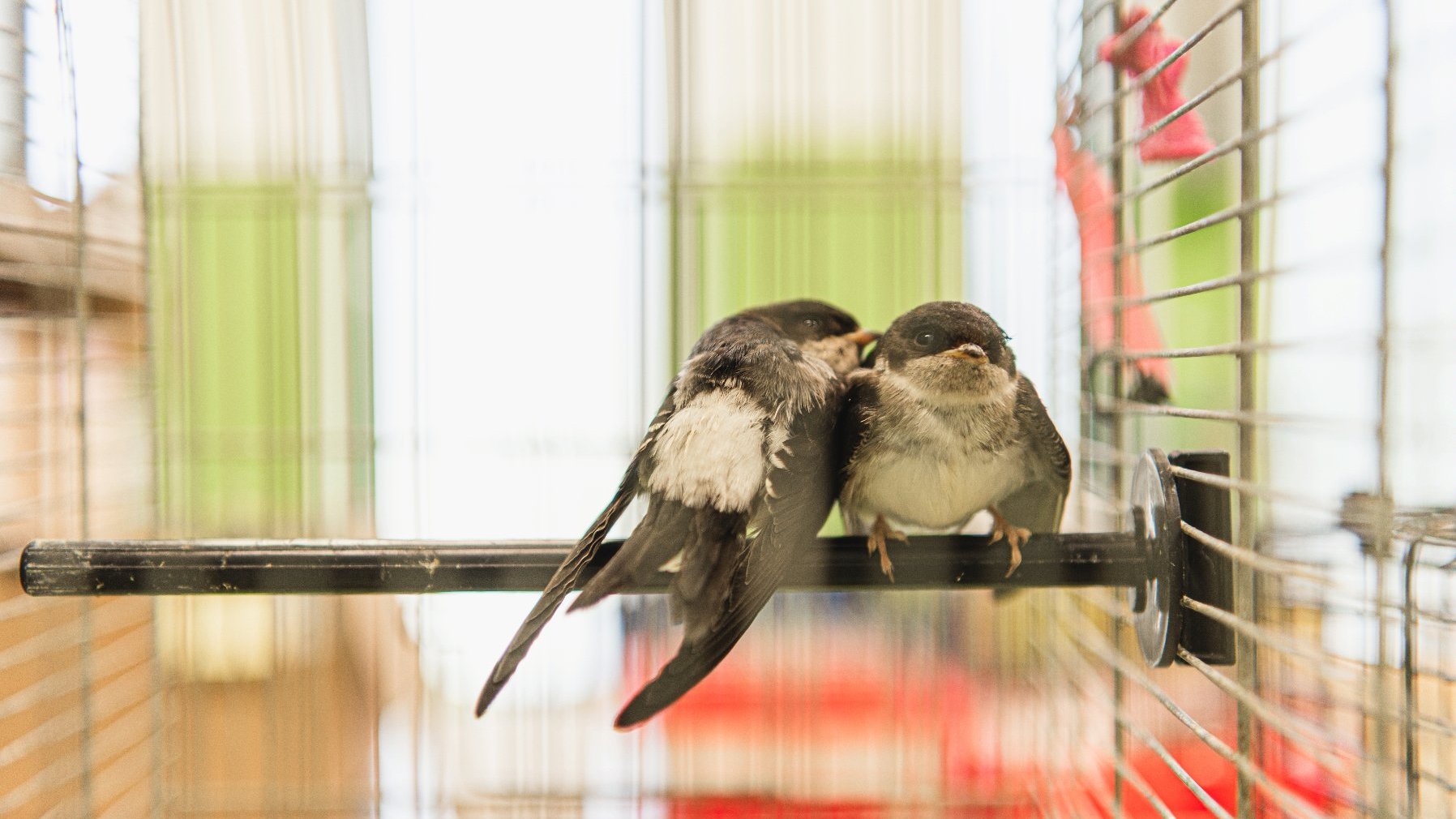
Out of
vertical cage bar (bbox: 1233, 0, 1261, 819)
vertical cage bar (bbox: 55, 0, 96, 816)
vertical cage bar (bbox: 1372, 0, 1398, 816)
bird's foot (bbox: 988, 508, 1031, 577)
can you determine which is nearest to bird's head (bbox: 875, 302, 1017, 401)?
bird's foot (bbox: 988, 508, 1031, 577)

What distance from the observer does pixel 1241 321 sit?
51 cm

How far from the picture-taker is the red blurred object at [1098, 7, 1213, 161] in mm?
607

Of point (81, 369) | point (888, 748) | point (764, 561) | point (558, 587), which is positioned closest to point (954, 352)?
point (764, 561)

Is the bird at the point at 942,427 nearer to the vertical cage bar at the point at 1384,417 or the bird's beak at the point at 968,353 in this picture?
the bird's beak at the point at 968,353

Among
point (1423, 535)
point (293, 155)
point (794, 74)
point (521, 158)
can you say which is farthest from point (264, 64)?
point (1423, 535)

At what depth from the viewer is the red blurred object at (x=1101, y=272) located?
700 mm

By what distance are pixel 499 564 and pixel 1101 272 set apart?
1.84 ft

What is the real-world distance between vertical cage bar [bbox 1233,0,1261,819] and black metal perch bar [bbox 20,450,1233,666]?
0.02 metres

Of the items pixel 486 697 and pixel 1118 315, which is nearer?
pixel 486 697

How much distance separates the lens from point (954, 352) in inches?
27.0

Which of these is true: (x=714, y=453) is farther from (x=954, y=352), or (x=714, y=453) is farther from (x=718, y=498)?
(x=954, y=352)

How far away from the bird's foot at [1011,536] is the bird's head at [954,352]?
0.34 feet

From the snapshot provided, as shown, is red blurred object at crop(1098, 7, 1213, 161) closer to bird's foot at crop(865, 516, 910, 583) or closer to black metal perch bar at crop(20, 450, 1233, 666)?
black metal perch bar at crop(20, 450, 1233, 666)

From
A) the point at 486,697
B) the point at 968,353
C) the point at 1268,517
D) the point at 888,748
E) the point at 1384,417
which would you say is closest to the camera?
the point at 1384,417
